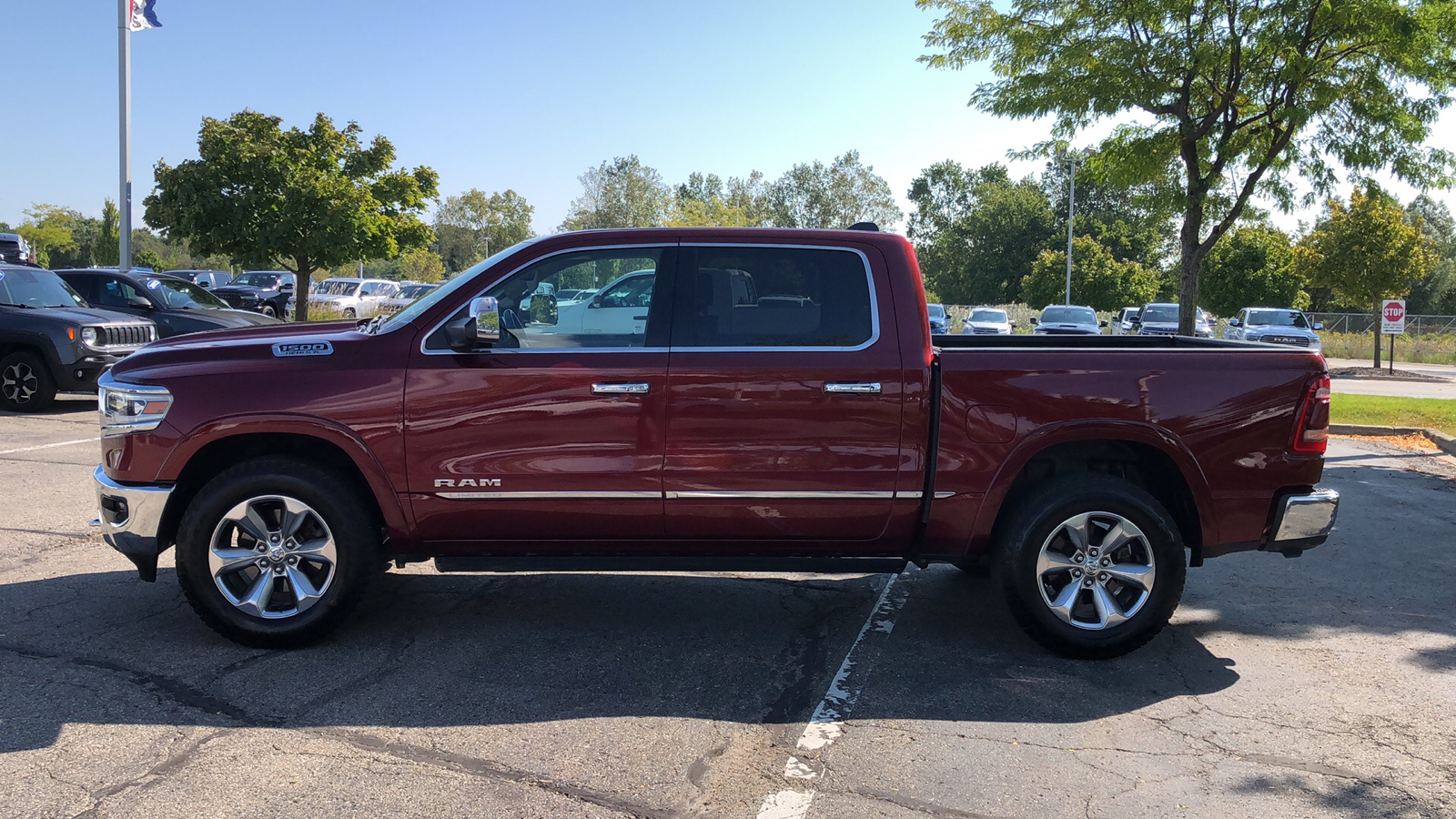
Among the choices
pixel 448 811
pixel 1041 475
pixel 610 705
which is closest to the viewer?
pixel 448 811

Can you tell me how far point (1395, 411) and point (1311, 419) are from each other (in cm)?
1330

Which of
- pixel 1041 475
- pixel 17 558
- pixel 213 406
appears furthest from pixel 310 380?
pixel 1041 475

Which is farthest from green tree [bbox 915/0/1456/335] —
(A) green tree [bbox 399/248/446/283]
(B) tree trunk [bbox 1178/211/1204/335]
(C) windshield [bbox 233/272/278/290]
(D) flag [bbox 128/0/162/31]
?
(A) green tree [bbox 399/248/446/283]

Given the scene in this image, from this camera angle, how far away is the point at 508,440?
475cm

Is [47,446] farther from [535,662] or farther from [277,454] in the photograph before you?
[535,662]

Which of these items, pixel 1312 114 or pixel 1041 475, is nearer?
pixel 1041 475

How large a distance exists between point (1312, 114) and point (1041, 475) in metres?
10.4

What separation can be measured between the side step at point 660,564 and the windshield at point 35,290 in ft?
37.7

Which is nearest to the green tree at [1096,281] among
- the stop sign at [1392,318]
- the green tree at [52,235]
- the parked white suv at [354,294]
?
the stop sign at [1392,318]

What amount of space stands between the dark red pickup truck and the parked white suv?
3012 cm

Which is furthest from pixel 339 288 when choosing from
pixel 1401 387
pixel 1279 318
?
pixel 1401 387

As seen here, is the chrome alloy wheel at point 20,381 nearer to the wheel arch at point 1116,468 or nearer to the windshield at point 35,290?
the windshield at point 35,290

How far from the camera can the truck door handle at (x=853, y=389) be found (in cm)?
474

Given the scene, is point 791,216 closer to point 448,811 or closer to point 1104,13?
point 1104,13
